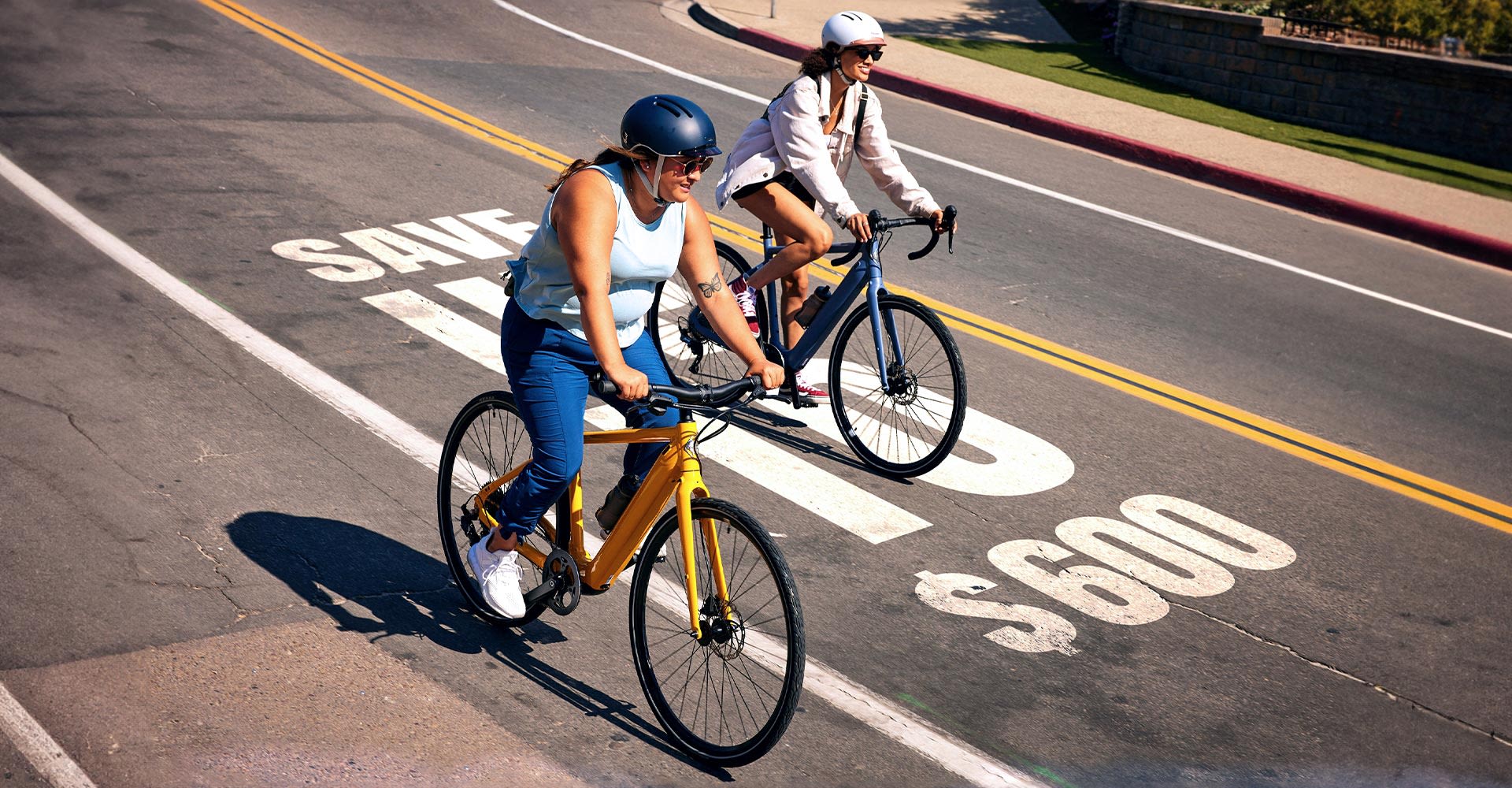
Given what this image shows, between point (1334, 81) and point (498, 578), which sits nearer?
point (498, 578)

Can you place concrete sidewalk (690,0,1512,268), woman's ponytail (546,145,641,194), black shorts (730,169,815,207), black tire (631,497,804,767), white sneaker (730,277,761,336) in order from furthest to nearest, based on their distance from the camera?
1. concrete sidewalk (690,0,1512,268)
2. white sneaker (730,277,761,336)
3. black shorts (730,169,815,207)
4. woman's ponytail (546,145,641,194)
5. black tire (631,497,804,767)

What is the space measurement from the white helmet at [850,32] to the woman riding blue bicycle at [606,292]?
247cm

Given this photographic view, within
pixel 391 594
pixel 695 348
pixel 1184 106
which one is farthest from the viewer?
pixel 1184 106

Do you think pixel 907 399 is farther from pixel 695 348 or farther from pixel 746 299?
pixel 695 348

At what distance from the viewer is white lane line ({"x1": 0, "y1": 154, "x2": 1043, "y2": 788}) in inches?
183

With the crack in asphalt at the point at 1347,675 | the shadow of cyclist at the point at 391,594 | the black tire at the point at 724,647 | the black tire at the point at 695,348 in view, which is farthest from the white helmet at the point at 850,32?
the shadow of cyclist at the point at 391,594

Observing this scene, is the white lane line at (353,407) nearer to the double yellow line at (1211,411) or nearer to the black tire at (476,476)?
the black tire at (476,476)

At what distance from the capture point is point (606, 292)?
4.30 m

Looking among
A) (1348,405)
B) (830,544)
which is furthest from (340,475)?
(1348,405)

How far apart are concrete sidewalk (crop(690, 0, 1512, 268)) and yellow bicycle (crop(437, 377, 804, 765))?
10.1 meters

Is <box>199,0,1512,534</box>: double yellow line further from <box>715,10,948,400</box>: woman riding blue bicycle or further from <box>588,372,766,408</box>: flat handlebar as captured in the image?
<box>588,372,766,408</box>: flat handlebar

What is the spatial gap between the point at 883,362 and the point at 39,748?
425 cm

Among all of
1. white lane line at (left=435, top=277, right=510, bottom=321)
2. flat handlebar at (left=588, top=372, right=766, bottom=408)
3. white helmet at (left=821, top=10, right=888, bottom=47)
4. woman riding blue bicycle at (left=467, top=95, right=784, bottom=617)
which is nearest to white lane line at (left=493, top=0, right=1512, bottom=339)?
white helmet at (left=821, top=10, right=888, bottom=47)

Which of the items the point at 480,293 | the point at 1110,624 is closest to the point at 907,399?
the point at 1110,624
